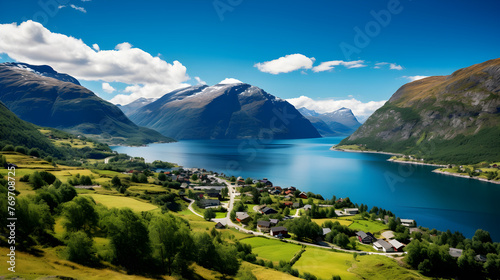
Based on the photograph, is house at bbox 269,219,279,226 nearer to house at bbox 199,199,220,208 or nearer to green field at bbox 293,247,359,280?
green field at bbox 293,247,359,280

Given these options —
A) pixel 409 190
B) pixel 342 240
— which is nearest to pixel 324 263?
pixel 342 240

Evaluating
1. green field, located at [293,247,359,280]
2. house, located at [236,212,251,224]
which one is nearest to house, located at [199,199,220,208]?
house, located at [236,212,251,224]

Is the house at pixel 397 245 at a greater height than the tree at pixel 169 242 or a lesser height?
lesser

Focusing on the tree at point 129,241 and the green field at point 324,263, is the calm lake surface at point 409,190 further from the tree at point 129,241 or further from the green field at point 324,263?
the tree at point 129,241

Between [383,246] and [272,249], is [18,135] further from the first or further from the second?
[383,246]

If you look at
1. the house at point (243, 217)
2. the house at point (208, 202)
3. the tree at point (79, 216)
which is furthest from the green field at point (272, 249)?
the house at point (208, 202)

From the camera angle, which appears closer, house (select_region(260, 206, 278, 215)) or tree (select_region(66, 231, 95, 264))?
tree (select_region(66, 231, 95, 264))

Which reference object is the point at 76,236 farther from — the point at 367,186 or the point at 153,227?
the point at 367,186
